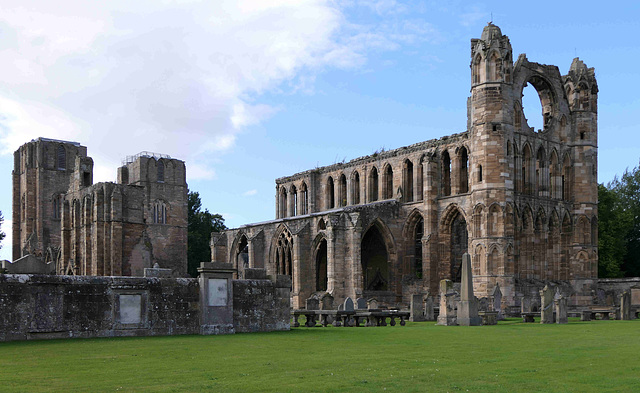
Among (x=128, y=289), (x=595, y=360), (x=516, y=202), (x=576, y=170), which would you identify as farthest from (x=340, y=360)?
(x=576, y=170)

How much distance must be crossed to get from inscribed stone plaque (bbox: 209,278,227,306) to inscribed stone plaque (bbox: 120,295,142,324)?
1.92m

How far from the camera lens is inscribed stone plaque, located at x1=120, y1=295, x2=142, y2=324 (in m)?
17.3

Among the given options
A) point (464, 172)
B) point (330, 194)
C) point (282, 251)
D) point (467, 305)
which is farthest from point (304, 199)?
point (467, 305)

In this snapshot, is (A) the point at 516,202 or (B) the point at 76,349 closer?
(B) the point at 76,349

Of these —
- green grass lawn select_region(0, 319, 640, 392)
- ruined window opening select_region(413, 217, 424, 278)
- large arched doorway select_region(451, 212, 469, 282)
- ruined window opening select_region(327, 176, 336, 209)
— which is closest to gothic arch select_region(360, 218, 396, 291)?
ruined window opening select_region(413, 217, 424, 278)

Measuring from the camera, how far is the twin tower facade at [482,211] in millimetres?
40500

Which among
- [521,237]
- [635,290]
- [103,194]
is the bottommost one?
[635,290]

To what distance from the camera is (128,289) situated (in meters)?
17.4

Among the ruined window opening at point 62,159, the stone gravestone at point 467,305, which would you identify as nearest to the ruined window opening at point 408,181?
the stone gravestone at point 467,305

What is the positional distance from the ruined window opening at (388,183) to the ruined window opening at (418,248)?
311 cm

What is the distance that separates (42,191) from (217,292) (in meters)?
60.5

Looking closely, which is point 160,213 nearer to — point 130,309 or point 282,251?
point 282,251

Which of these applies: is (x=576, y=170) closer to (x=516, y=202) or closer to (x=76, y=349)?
(x=516, y=202)

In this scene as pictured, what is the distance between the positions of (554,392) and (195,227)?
7639 cm
